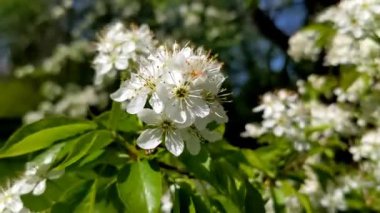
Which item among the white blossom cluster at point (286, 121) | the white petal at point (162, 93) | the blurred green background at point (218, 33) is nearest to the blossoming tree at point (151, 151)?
the white petal at point (162, 93)

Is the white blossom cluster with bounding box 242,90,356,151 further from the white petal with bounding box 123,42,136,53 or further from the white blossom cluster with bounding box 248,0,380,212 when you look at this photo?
the white petal with bounding box 123,42,136,53

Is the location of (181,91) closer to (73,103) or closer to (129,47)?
(129,47)

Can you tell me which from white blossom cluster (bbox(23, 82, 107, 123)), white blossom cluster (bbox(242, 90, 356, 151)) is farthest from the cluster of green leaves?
white blossom cluster (bbox(23, 82, 107, 123))

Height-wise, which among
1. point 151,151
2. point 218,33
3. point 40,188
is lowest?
point 218,33

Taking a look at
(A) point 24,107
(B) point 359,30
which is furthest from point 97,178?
(A) point 24,107

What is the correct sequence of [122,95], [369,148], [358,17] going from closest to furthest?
1. [122,95]
2. [358,17]
3. [369,148]

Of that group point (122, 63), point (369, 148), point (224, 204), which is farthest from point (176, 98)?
point (369, 148)

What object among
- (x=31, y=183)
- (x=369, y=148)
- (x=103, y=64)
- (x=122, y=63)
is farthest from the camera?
(x=369, y=148)

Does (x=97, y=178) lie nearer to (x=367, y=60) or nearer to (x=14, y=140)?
(x=14, y=140)
